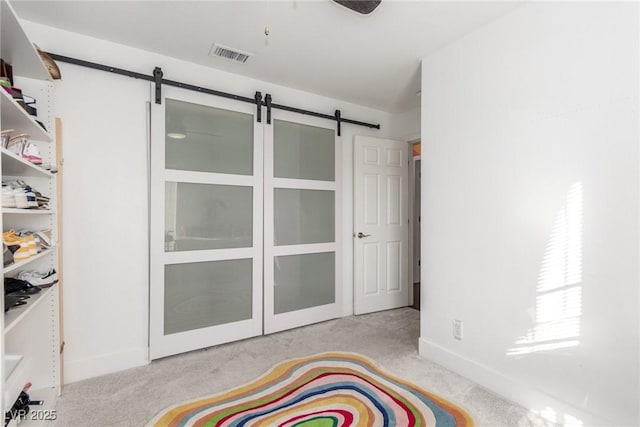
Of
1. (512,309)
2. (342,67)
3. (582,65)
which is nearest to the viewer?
(582,65)

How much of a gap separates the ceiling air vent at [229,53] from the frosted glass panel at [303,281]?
5.96ft

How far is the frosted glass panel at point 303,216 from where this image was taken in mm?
3150

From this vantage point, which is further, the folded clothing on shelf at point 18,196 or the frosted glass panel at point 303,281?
the frosted glass panel at point 303,281

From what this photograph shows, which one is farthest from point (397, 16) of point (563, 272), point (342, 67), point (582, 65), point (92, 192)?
point (92, 192)

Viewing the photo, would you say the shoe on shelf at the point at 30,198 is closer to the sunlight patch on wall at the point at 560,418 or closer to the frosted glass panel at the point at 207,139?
the frosted glass panel at the point at 207,139

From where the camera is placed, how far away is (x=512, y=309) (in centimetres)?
199

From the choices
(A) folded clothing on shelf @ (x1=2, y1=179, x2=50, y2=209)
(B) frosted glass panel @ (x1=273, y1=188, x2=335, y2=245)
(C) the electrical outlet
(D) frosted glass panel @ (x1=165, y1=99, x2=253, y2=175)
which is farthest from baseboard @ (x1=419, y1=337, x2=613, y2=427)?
(A) folded clothing on shelf @ (x1=2, y1=179, x2=50, y2=209)

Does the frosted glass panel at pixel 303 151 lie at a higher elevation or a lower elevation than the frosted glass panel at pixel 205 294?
higher

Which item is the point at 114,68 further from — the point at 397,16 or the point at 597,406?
the point at 597,406

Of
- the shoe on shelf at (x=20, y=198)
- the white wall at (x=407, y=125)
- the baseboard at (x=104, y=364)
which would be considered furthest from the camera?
the white wall at (x=407, y=125)

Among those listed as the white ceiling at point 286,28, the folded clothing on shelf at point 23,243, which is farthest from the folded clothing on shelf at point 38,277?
the white ceiling at point 286,28

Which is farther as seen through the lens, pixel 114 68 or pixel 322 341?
pixel 322 341

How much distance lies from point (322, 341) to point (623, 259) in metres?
2.20

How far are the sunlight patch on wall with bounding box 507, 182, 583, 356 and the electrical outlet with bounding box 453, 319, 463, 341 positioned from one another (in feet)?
1.52
